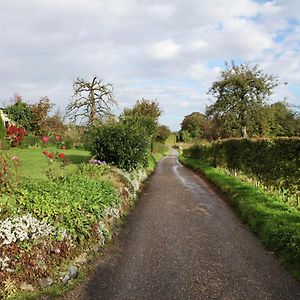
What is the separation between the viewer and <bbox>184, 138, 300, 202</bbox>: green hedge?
13.2m

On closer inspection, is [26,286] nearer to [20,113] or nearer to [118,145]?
[118,145]

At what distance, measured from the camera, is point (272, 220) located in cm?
852

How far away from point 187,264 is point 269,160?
32.0 ft

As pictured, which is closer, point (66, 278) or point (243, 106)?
point (66, 278)

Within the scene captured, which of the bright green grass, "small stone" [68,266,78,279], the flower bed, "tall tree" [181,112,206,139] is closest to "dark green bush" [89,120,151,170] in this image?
the bright green grass

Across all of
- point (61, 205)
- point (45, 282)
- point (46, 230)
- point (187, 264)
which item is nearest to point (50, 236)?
point (46, 230)

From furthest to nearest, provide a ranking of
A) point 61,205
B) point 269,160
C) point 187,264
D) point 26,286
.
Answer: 1. point 269,160
2. point 61,205
3. point 187,264
4. point 26,286

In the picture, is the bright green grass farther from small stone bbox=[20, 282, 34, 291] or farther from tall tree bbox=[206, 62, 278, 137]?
tall tree bbox=[206, 62, 278, 137]

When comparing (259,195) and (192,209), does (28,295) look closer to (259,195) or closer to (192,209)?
(192,209)

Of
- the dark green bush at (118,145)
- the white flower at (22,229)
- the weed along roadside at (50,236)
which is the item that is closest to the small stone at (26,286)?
the weed along roadside at (50,236)

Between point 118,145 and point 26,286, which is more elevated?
point 118,145

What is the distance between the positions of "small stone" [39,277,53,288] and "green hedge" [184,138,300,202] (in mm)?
9091

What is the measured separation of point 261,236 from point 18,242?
17.8ft

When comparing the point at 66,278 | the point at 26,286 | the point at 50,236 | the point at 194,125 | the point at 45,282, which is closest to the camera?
the point at 26,286
